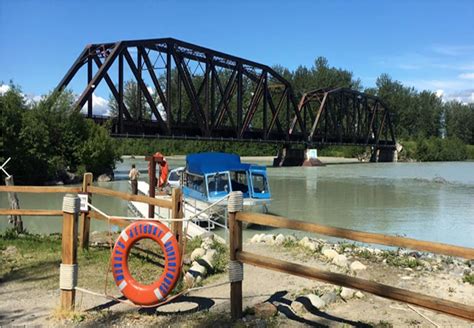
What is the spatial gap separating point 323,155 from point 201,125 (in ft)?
226

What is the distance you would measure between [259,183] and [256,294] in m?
13.8

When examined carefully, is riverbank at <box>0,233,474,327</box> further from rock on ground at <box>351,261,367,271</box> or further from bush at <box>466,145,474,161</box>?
bush at <box>466,145,474,161</box>

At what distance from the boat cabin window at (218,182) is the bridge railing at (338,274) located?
14331mm

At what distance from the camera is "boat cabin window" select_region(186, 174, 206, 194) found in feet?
67.9

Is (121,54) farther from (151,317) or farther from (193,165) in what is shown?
(151,317)

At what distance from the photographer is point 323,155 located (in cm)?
12825

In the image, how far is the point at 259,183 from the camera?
21.0 m

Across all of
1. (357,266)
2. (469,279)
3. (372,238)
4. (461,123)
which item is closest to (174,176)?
(357,266)

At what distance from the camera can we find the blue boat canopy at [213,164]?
20469 mm

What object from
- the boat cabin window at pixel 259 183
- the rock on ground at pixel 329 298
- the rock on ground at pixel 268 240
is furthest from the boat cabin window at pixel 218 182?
the rock on ground at pixel 329 298

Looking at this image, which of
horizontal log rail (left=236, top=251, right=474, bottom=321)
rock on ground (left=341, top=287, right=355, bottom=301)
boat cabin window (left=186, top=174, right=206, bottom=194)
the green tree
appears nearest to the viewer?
horizontal log rail (left=236, top=251, right=474, bottom=321)

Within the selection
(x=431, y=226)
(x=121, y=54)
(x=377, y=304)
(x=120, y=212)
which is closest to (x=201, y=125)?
(x=121, y=54)

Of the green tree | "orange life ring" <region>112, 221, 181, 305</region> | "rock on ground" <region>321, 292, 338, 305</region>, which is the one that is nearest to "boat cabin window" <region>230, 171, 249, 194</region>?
"rock on ground" <region>321, 292, 338, 305</region>

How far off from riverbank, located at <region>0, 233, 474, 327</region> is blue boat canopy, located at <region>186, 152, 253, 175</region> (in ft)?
31.3
